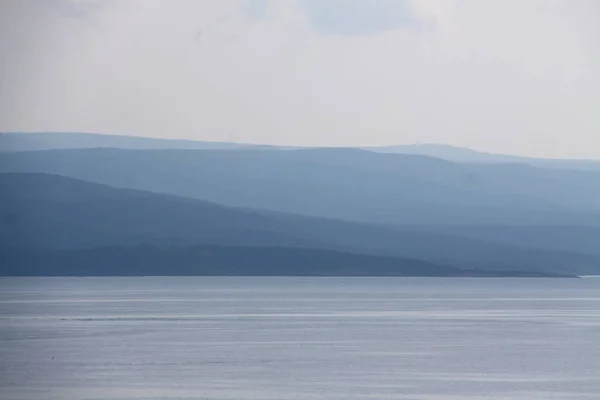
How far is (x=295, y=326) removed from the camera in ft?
88.5

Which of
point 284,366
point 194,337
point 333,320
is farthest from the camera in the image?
point 333,320

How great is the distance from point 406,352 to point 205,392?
5637 millimetres

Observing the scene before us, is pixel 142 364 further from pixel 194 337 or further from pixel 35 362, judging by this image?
pixel 194 337

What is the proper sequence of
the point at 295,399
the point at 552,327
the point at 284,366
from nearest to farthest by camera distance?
the point at 295,399, the point at 284,366, the point at 552,327

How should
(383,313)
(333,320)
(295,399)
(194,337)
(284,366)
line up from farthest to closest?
(383,313) → (333,320) → (194,337) → (284,366) → (295,399)

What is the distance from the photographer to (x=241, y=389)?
15.0 m

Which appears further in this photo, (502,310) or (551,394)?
(502,310)

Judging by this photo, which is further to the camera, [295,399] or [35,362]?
[35,362]

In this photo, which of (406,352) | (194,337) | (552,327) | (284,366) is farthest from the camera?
(552,327)

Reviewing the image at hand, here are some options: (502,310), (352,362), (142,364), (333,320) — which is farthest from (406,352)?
(502,310)

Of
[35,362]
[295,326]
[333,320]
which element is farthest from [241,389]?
[333,320]

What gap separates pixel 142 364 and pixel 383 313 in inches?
612

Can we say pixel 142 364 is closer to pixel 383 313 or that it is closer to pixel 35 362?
pixel 35 362

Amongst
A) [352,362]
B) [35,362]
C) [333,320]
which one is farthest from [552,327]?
[35,362]
